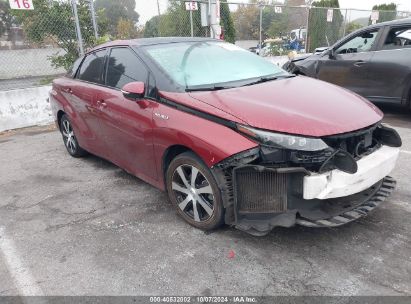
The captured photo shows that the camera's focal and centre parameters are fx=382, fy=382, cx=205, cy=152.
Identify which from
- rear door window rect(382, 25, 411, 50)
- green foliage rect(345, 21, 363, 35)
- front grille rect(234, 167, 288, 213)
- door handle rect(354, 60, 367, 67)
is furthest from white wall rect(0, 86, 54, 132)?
green foliage rect(345, 21, 363, 35)

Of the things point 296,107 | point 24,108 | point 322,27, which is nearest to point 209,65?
point 296,107

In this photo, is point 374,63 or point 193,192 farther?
point 374,63

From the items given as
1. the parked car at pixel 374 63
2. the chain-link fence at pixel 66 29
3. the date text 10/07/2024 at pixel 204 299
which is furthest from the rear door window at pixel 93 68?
the parked car at pixel 374 63

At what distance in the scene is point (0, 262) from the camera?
303cm

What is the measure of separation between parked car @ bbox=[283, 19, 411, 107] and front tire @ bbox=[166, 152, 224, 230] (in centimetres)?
475

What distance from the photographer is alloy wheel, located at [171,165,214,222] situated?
3113 mm

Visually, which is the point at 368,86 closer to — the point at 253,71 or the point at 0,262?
the point at 253,71

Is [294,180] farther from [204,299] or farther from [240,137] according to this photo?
[204,299]

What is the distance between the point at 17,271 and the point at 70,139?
2.84 m

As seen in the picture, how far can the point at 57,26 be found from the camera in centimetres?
816

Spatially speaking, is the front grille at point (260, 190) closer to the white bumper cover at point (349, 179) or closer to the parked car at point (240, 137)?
the parked car at point (240, 137)

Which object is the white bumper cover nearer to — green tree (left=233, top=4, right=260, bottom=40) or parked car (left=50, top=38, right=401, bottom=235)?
parked car (left=50, top=38, right=401, bottom=235)

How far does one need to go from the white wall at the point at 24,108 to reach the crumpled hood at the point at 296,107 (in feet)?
18.7

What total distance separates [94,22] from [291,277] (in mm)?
7436
